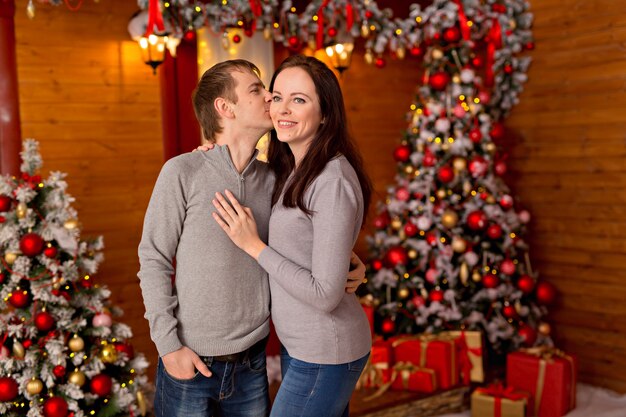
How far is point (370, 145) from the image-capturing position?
6109mm

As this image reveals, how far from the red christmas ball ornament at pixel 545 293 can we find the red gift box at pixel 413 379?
1001 millimetres

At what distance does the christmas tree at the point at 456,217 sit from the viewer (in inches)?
179

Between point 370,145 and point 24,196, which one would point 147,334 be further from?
point 370,145

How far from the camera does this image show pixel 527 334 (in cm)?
455

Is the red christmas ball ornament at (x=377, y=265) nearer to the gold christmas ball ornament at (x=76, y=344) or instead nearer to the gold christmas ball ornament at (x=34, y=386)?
the gold christmas ball ornament at (x=76, y=344)

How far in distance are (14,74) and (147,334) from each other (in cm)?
191

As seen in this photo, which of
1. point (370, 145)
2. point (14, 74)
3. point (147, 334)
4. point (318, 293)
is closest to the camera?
point (318, 293)

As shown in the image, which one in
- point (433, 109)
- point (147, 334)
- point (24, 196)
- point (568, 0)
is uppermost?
point (568, 0)

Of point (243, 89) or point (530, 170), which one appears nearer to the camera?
point (243, 89)

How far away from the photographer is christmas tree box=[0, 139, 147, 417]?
3172 millimetres

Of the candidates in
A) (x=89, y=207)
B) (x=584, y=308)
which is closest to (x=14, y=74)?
(x=89, y=207)

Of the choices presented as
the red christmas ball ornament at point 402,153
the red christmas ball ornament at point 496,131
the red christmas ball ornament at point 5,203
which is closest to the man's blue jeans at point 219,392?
the red christmas ball ornament at point 5,203

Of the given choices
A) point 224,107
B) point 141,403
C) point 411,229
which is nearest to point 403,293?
point 411,229

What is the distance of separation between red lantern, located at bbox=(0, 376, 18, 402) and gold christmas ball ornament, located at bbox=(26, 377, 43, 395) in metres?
0.05
